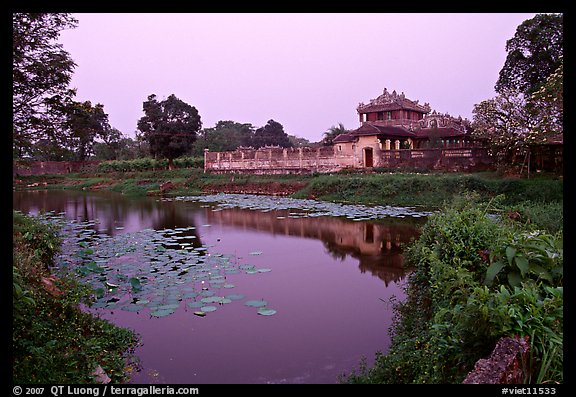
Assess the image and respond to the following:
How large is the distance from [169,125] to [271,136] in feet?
63.6

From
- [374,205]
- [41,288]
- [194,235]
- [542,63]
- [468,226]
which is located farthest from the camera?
[542,63]

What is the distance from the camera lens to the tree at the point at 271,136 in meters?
51.8

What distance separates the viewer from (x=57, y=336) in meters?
4.25

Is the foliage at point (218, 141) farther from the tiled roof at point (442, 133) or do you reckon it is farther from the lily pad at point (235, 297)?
the lily pad at point (235, 297)

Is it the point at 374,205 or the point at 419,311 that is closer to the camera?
the point at 419,311

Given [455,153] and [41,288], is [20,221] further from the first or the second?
[455,153]

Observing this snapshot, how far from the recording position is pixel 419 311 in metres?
5.18

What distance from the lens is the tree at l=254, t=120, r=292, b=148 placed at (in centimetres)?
5178

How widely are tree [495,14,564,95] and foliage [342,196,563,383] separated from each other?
56.6 feet

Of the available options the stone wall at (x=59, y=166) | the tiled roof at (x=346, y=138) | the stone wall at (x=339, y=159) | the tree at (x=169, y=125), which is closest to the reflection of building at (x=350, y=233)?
the stone wall at (x=339, y=159)

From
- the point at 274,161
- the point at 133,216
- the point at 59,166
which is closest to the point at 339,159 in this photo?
the point at 274,161
